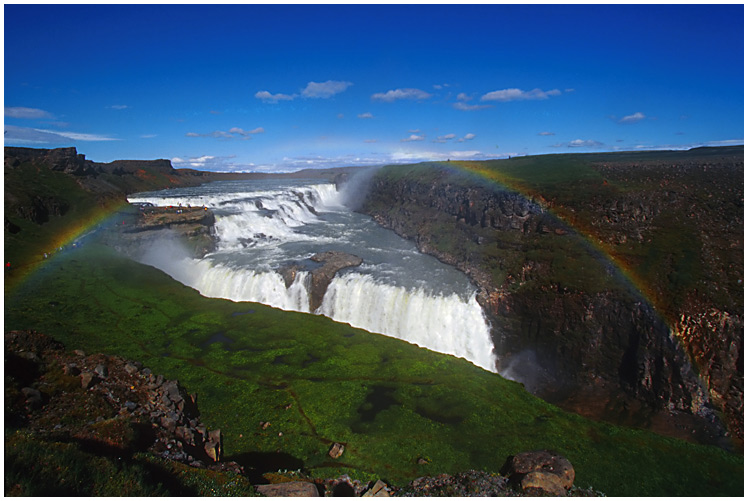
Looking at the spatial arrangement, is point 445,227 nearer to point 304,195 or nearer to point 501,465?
point 501,465

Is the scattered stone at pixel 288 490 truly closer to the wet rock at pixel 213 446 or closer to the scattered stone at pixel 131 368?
the wet rock at pixel 213 446

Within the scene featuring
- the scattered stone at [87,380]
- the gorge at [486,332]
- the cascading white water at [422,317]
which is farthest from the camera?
the cascading white water at [422,317]

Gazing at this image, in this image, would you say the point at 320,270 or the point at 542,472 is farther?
the point at 320,270

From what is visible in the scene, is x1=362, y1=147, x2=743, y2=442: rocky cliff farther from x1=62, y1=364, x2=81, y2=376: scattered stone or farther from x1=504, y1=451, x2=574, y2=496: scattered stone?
x1=62, y1=364, x2=81, y2=376: scattered stone

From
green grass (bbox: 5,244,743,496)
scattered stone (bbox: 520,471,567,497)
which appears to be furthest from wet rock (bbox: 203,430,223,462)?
scattered stone (bbox: 520,471,567,497)

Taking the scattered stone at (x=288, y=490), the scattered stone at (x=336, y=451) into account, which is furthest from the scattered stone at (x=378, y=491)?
the scattered stone at (x=336, y=451)

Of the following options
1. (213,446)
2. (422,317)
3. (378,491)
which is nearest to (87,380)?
(213,446)

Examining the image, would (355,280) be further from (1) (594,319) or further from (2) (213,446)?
(2) (213,446)
